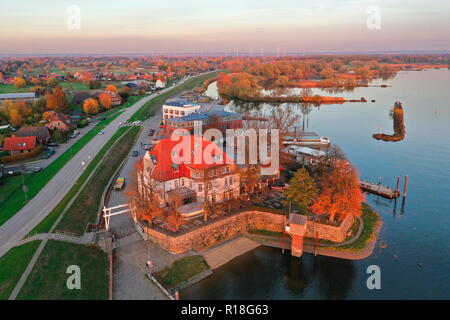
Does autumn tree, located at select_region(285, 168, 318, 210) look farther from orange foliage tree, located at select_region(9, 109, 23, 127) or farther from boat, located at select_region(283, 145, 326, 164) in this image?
orange foliage tree, located at select_region(9, 109, 23, 127)

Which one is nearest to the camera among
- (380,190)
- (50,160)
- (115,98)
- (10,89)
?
(380,190)

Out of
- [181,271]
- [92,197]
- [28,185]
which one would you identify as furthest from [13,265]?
[28,185]

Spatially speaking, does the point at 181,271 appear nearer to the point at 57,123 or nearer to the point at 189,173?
the point at 189,173

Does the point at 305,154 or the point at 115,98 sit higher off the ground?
the point at 115,98

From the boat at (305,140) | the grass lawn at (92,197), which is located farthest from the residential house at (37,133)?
the boat at (305,140)
